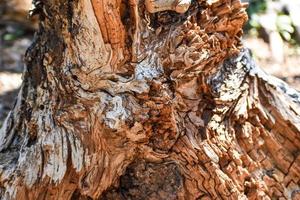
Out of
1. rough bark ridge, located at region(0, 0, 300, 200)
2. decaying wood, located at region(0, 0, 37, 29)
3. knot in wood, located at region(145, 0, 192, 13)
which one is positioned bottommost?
rough bark ridge, located at region(0, 0, 300, 200)

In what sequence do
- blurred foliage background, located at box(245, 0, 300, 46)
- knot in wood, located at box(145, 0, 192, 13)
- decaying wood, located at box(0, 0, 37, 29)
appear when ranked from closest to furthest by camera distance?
knot in wood, located at box(145, 0, 192, 13), decaying wood, located at box(0, 0, 37, 29), blurred foliage background, located at box(245, 0, 300, 46)

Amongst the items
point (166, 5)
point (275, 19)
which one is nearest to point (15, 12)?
point (275, 19)

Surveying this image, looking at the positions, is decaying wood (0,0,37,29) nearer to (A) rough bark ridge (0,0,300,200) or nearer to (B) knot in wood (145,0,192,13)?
(A) rough bark ridge (0,0,300,200)

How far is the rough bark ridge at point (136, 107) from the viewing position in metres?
1.77

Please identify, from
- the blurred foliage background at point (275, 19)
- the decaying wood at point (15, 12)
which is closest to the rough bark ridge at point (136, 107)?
the decaying wood at point (15, 12)

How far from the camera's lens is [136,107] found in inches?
68.8

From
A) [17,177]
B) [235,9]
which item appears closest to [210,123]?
[235,9]

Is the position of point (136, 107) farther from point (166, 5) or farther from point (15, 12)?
point (15, 12)

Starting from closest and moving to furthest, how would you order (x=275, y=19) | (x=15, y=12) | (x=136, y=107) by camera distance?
(x=136, y=107)
(x=15, y=12)
(x=275, y=19)

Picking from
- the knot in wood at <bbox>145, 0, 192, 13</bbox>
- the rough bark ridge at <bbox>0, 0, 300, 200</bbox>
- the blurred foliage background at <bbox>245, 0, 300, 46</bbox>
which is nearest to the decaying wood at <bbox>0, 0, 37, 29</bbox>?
the blurred foliage background at <bbox>245, 0, 300, 46</bbox>

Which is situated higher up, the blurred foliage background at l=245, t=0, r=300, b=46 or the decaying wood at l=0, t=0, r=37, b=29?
the decaying wood at l=0, t=0, r=37, b=29

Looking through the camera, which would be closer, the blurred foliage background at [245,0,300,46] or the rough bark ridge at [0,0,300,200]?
the rough bark ridge at [0,0,300,200]

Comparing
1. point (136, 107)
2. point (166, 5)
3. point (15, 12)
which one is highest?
point (15, 12)

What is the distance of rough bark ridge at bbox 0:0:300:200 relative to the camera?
177 centimetres
